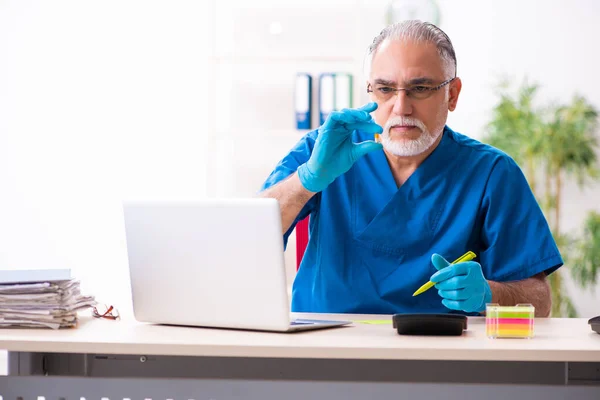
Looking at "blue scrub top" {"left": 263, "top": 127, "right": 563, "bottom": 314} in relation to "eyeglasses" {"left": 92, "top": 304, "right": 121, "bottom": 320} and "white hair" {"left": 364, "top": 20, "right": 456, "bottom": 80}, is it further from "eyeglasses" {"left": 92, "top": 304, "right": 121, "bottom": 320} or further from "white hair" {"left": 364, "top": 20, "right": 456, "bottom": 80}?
"eyeglasses" {"left": 92, "top": 304, "right": 121, "bottom": 320}

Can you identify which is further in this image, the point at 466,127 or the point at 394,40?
the point at 466,127

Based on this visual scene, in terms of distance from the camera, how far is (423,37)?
1.88 meters

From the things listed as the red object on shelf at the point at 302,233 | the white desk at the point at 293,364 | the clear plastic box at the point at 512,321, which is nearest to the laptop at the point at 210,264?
the white desk at the point at 293,364

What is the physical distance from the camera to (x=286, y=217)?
1.87 m

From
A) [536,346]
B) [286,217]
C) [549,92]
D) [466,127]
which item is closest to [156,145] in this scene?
[466,127]

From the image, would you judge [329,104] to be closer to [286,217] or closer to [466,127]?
[466,127]

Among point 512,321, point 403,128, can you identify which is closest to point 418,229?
point 403,128

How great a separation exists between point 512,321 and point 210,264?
0.48 m

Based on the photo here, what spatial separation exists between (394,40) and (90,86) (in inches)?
94.1

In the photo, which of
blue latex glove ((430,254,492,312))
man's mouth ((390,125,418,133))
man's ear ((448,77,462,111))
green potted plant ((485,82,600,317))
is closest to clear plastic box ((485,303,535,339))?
blue latex glove ((430,254,492,312))

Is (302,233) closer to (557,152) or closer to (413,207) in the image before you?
(413,207)

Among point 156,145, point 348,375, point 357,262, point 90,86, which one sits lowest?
point 348,375

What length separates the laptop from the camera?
129cm

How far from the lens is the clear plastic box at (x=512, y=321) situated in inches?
50.3
